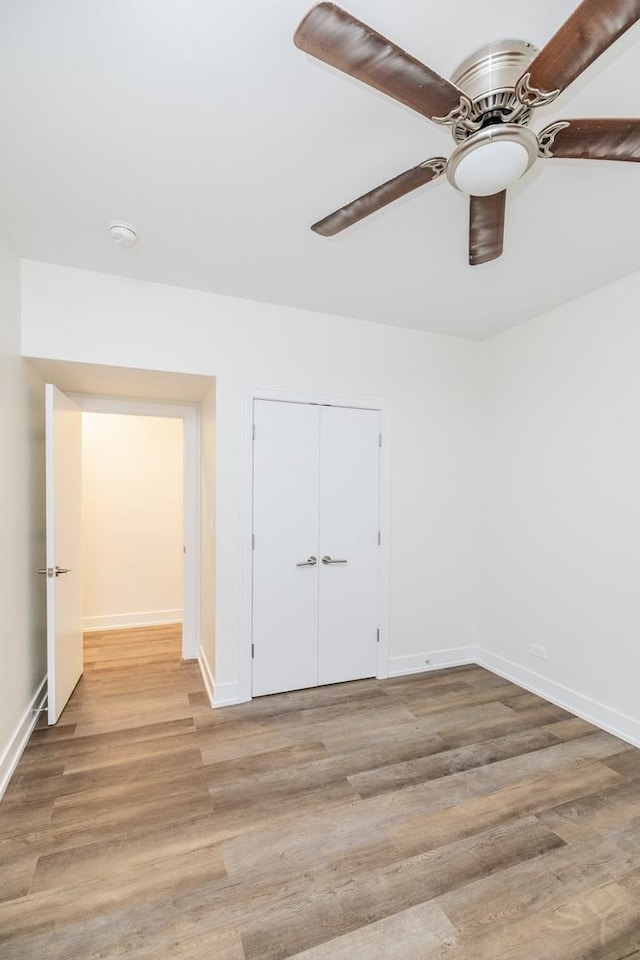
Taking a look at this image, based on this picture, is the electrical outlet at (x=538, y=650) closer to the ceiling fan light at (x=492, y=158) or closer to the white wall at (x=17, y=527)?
the ceiling fan light at (x=492, y=158)

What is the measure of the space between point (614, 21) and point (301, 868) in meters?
2.64

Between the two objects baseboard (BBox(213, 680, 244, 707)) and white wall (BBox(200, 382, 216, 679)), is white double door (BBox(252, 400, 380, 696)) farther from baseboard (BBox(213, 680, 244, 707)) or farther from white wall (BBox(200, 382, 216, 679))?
white wall (BBox(200, 382, 216, 679))

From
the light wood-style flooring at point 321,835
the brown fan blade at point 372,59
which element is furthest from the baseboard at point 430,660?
the brown fan blade at point 372,59

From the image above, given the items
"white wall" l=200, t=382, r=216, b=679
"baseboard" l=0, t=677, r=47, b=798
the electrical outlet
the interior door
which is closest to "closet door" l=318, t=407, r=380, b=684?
"white wall" l=200, t=382, r=216, b=679

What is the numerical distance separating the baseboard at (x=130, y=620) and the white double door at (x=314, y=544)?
2043 millimetres

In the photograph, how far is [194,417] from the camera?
3680mm

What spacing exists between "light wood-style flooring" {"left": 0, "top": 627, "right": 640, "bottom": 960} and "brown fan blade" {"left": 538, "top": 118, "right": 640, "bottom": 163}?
2463mm

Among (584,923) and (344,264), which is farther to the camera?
(344,264)

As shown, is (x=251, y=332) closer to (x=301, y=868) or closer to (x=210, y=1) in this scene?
(x=210, y=1)

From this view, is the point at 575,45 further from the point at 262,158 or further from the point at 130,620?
the point at 130,620

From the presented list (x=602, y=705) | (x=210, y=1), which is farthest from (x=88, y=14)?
(x=602, y=705)

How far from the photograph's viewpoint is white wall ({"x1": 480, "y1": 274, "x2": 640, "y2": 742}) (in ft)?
8.36

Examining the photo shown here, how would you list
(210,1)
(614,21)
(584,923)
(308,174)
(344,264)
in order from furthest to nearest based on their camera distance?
1. (344,264)
2. (308,174)
3. (584,923)
4. (210,1)
5. (614,21)

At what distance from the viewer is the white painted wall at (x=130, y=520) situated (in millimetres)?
4391
